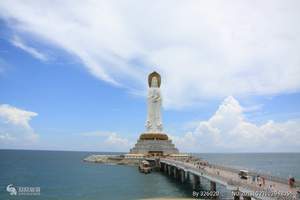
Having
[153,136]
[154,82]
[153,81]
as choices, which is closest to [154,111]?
[154,82]

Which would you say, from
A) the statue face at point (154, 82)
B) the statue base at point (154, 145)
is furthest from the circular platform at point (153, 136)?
the statue face at point (154, 82)

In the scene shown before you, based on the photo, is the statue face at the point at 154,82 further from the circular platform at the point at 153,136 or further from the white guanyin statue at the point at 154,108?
the circular platform at the point at 153,136

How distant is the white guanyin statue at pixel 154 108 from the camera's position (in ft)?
284

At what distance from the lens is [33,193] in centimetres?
4056

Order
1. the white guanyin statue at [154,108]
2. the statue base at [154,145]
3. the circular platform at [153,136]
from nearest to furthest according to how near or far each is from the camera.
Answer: the statue base at [154,145] → the circular platform at [153,136] → the white guanyin statue at [154,108]

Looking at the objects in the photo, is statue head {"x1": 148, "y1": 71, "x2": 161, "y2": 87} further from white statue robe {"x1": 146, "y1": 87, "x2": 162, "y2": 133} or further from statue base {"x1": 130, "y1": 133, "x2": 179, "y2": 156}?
statue base {"x1": 130, "y1": 133, "x2": 179, "y2": 156}

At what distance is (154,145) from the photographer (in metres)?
80.6

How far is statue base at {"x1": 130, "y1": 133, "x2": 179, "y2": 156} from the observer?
79.9m

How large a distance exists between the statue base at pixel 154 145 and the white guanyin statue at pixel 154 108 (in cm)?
276

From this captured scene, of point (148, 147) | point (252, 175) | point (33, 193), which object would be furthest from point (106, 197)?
Answer: point (148, 147)

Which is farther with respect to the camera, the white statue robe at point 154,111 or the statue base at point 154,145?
the white statue robe at point 154,111

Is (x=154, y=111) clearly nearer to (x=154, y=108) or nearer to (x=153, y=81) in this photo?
(x=154, y=108)

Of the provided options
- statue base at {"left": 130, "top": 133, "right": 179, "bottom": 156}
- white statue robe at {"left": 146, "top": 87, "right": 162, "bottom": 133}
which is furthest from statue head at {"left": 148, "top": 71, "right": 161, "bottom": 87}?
statue base at {"left": 130, "top": 133, "right": 179, "bottom": 156}

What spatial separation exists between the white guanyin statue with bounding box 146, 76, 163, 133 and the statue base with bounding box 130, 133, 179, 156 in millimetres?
2760
